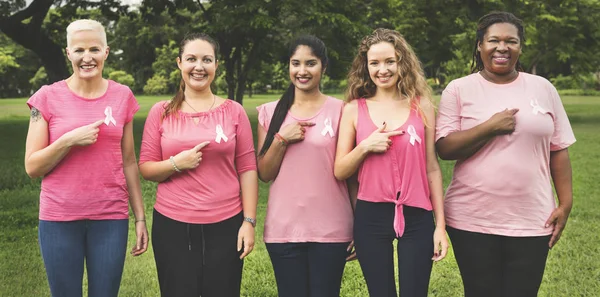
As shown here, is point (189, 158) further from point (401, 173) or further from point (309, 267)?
point (401, 173)

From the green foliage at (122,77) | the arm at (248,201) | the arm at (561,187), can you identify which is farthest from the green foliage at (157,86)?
the arm at (561,187)

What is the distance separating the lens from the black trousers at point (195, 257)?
3010 mm

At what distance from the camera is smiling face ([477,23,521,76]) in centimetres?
299

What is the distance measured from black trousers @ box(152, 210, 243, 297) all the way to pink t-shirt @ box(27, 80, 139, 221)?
298 mm

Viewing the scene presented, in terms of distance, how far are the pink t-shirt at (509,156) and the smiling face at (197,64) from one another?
1.22m

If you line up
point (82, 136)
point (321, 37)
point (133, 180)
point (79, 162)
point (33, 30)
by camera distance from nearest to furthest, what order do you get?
point (82, 136), point (79, 162), point (133, 180), point (33, 30), point (321, 37)

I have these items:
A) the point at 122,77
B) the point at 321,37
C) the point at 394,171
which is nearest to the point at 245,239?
the point at 394,171

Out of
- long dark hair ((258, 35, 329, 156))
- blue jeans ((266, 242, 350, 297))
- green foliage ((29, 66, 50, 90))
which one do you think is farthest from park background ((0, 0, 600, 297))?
green foliage ((29, 66, 50, 90))

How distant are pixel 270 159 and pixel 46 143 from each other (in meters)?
1.09

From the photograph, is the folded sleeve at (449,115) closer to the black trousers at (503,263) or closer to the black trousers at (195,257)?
the black trousers at (503,263)

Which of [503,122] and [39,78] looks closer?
[503,122]

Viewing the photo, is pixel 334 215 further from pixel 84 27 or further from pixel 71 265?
pixel 84 27

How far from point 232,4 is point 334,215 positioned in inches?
529

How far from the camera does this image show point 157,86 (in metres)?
47.8
